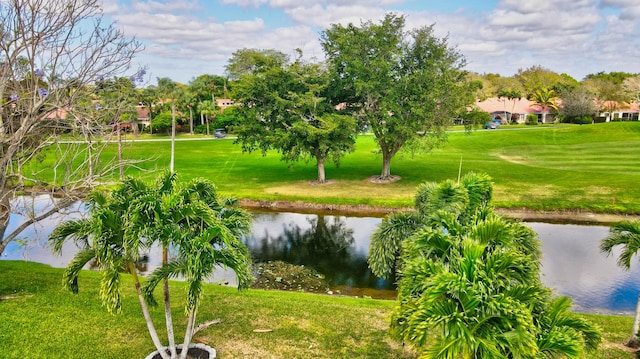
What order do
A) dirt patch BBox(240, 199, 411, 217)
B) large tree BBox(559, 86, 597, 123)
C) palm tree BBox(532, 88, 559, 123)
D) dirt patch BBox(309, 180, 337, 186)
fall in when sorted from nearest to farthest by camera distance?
dirt patch BBox(240, 199, 411, 217), dirt patch BBox(309, 180, 337, 186), large tree BBox(559, 86, 597, 123), palm tree BBox(532, 88, 559, 123)

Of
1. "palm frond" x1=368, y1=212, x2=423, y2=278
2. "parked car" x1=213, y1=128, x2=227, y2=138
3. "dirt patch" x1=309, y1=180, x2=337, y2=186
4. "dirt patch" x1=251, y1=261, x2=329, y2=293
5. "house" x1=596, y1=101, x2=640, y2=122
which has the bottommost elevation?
"dirt patch" x1=251, y1=261, x2=329, y2=293

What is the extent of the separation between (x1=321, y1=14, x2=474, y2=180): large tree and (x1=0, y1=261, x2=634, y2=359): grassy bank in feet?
63.8

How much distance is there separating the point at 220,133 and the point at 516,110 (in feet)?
174

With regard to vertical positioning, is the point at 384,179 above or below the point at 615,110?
below

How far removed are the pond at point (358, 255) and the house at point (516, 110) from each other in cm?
6352

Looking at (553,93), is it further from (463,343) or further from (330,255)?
(463,343)

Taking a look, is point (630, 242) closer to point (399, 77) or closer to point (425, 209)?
point (425, 209)

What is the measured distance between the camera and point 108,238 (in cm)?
864

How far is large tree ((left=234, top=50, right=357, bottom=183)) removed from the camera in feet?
106

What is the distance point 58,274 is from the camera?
1683 centimetres

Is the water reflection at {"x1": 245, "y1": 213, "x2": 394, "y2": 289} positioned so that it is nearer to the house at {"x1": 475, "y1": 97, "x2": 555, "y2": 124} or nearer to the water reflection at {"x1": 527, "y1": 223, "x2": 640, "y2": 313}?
the water reflection at {"x1": 527, "y1": 223, "x2": 640, "y2": 313}

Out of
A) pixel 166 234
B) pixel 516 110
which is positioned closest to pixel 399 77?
pixel 166 234

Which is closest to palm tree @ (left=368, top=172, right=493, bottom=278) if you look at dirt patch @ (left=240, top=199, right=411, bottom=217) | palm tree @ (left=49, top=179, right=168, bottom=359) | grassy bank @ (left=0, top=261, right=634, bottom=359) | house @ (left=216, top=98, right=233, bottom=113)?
grassy bank @ (left=0, top=261, right=634, bottom=359)

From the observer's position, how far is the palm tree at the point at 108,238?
27.8 feet
